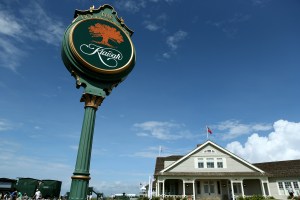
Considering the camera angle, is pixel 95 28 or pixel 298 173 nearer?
pixel 95 28

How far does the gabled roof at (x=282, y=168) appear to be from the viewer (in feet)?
99.3

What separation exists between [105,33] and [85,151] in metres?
4.65

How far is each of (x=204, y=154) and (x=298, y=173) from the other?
1187cm

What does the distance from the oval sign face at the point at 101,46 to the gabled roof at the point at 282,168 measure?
29.0m

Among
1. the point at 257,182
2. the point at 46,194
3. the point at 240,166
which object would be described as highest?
the point at 240,166

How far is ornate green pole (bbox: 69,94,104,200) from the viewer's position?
6.57m

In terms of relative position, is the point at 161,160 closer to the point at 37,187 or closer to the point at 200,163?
the point at 200,163

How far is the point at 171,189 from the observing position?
109 feet

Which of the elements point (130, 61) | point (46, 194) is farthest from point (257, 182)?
point (130, 61)

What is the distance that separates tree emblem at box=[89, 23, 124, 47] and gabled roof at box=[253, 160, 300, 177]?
29.4 m

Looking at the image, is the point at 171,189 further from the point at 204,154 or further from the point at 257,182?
the point at 257,182

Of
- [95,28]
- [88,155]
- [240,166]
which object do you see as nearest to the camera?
[88,155]

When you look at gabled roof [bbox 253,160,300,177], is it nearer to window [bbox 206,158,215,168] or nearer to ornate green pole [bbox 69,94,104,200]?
window [bbox 206,158,215,168]

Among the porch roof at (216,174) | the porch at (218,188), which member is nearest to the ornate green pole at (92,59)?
the porch roof at (216,174)
